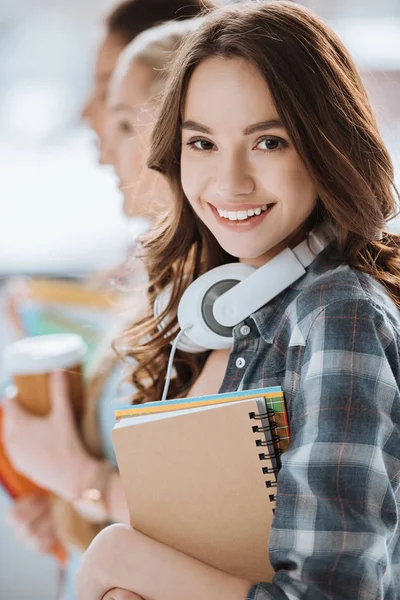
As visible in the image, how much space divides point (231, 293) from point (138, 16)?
108cm

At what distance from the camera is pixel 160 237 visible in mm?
1087

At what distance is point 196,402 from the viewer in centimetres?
81

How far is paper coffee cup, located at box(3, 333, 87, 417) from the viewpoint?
1437mm

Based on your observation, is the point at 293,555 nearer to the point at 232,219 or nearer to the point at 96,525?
the point at 232,219

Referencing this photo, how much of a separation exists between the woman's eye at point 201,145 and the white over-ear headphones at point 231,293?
0.48 feet

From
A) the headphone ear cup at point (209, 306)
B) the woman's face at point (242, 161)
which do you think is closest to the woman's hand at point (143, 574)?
the headphone ear cup at point (209, 306)

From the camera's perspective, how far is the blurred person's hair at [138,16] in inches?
68.9

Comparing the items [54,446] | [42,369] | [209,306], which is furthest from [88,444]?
[209,306]

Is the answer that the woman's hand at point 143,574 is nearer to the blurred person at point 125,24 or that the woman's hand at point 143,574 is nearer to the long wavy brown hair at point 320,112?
the long wavy brown hair at point 320,112

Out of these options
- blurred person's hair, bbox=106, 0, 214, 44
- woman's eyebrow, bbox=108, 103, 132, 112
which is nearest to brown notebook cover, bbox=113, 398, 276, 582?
woman's eyebrow, bbox=108, 103, 132, 112

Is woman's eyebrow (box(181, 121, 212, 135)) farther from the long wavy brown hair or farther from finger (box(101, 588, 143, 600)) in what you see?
finger (box(101, 588, 143, 600))

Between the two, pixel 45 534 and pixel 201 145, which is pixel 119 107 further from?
pixel 45 534

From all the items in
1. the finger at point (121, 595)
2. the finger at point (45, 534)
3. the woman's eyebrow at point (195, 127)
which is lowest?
the finger at point (45, 534)

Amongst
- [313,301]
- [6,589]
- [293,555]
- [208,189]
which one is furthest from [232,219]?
[6,589]
